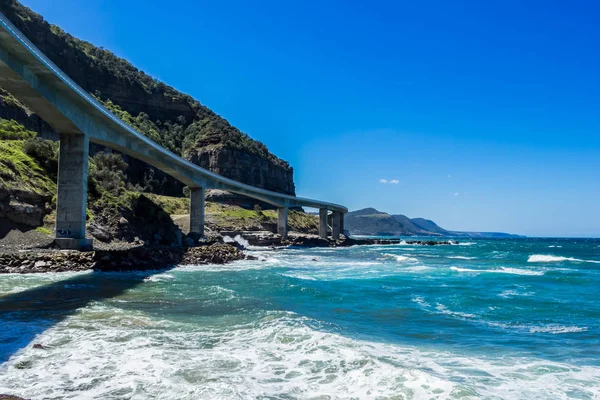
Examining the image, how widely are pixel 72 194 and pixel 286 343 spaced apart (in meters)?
26.8

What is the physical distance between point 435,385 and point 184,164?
52.9 metres

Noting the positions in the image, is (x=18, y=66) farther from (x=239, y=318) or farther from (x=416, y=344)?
(x=416, y=344)

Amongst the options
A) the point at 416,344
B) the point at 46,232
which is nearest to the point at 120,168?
the point at 46,232

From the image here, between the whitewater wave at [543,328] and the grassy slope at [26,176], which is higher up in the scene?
the grassy slope at [26,176]

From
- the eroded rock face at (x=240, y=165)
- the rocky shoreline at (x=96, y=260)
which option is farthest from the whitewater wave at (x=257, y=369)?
the eroded rock face at (x=240, y=165)

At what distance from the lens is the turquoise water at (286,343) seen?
27.5ft

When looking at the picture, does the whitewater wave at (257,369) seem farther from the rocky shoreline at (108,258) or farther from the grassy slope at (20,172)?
the grassy slope at (20,172)

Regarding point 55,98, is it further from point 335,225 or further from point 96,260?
point 335,225

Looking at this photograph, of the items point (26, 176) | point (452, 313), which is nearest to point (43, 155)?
point (26, 176)

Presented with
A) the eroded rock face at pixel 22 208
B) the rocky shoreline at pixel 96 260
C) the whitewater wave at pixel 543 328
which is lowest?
the whitewater wave at pixel 543 328

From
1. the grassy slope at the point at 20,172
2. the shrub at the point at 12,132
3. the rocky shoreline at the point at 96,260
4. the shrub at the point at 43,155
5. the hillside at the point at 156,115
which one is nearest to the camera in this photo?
the rocky shoreline at the point at 96,260

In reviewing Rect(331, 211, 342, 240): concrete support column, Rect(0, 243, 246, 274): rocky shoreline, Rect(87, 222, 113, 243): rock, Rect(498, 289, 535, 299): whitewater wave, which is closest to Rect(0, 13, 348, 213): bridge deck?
Rect(87, 222, 113, 243): rock

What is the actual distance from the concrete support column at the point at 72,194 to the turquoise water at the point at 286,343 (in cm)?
889

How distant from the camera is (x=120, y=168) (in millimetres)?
82312
